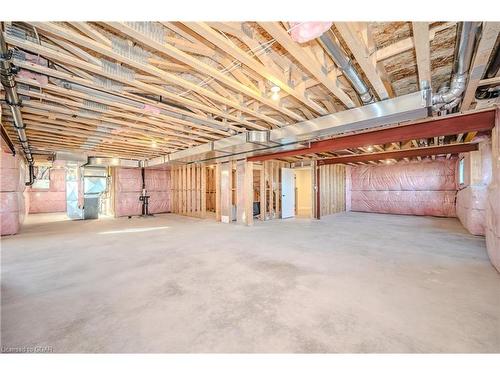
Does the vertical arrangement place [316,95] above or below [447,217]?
above

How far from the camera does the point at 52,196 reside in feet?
33.4

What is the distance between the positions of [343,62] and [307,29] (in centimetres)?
66

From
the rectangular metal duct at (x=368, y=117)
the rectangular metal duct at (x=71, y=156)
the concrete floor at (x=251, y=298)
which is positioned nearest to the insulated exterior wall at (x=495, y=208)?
the concrete floor at (x=251, y=298)

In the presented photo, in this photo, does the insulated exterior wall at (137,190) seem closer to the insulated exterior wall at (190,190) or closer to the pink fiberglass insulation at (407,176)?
the insulated exterior wall at (190,190)

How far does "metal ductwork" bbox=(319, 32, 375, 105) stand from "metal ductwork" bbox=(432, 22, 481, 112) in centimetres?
70

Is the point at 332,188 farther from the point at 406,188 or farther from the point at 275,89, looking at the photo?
the point at 275,89

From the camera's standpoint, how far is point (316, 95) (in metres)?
3.02

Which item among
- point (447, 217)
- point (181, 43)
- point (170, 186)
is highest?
point (181, 43)
